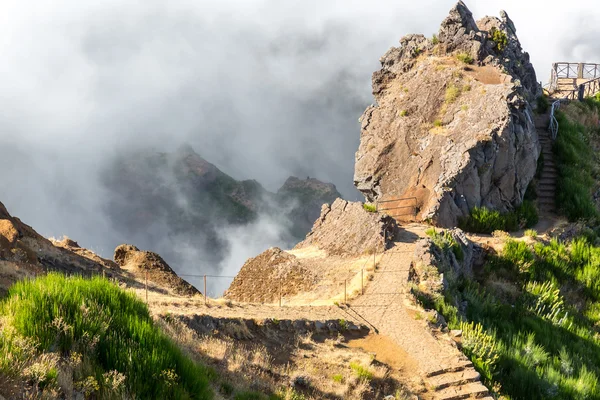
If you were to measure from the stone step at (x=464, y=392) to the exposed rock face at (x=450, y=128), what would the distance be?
11.7 m

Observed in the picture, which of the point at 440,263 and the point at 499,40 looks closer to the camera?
the point at 440,263

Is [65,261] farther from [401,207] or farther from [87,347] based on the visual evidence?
[87,347]

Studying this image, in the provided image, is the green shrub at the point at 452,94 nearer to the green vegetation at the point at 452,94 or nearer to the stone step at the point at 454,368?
the green vegetation at the point at 452,94

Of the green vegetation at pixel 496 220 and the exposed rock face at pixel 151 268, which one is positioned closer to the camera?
the green vegetation at pixel 496 220

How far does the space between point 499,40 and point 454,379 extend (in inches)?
983

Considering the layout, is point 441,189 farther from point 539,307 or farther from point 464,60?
point 464,60

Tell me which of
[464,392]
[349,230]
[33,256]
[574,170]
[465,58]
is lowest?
[464,392]

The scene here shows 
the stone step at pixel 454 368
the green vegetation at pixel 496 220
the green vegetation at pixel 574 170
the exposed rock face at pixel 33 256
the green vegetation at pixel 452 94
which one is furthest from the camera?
the green vegetation at pixel 452 94

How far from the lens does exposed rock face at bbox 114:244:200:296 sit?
2481 centimetres

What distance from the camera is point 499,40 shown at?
31.2 m

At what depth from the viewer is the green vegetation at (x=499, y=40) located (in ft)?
102

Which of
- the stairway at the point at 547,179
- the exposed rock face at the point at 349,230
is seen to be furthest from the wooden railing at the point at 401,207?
the stairway at the point at 547,179

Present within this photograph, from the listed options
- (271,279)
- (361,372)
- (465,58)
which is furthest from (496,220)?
(361,372)

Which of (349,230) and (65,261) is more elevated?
(349,230)
